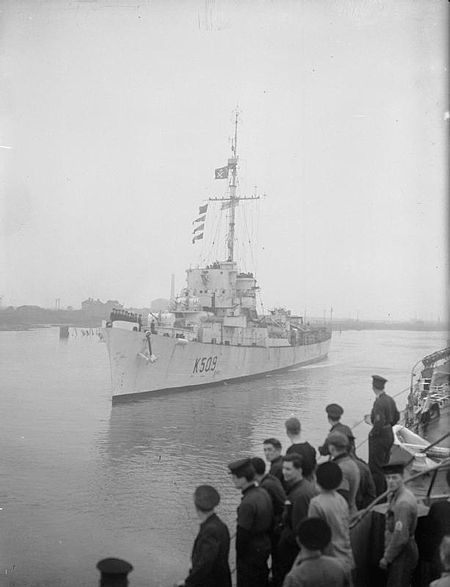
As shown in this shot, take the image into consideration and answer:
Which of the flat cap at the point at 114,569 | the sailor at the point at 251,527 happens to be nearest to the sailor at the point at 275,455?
the sailor at the point at 251,527

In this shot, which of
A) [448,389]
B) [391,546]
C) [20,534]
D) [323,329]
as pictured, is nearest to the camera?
[391,546]

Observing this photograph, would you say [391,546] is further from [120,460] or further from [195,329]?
[195,329]

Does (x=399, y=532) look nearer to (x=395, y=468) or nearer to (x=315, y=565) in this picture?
(x=395, y=468)

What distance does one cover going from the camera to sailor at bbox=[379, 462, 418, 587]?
3.38m

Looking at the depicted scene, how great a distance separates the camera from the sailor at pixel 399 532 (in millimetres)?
3375

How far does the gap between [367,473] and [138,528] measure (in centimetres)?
454

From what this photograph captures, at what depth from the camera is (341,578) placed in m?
2.65

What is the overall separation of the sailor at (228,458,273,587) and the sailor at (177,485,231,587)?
27cm

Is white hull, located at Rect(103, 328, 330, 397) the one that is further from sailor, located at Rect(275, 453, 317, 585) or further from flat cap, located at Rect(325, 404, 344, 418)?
sailor, located at Rect(275, 453, 317, 585)

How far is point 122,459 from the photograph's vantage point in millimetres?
12398

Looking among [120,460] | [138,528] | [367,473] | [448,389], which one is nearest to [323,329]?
[448,389]

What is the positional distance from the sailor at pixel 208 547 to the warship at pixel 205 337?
58.3ft

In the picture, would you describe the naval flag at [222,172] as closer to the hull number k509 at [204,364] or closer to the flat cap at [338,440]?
the hull number k509 at [204,364]

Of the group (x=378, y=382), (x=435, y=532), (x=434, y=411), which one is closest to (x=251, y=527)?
(x=435, y=532)
